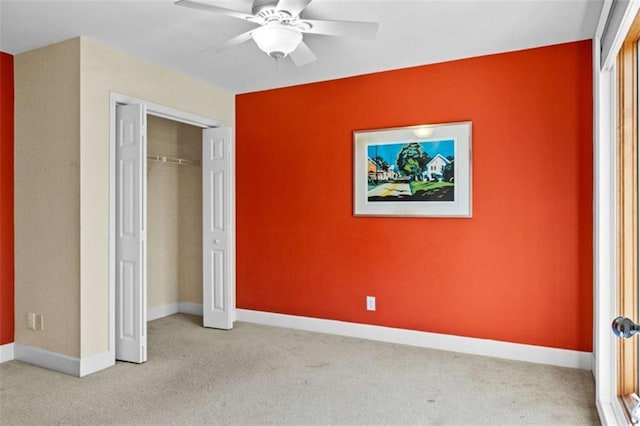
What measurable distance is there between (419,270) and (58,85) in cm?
339

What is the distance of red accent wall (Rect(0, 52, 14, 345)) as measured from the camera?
359 cm

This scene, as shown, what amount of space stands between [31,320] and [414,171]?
3.48 m

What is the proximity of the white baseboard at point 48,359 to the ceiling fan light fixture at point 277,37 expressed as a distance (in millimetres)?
2689

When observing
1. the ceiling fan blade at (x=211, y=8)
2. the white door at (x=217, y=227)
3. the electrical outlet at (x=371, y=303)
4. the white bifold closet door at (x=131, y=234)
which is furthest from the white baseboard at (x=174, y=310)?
the ceiling fan blade at (x=211, y=8)

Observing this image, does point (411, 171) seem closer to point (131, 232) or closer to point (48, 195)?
point (131, 232)

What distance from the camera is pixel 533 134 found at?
3.49 meters

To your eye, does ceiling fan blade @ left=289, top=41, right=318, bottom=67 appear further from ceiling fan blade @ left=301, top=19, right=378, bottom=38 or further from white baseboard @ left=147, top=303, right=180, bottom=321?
white baseboard @ left=147, top=303, right=180, bottom=321

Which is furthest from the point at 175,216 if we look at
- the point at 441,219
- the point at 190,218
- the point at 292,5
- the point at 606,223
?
the point at 606,223

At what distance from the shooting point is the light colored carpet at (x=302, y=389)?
8.49 ft

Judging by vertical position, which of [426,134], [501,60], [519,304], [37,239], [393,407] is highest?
[501,60]

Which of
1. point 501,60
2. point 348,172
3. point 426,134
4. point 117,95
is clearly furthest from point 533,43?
point 117,95

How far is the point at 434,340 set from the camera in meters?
3.86

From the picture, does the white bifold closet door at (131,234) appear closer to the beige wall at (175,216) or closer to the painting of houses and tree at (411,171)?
the beige wall at (175,216)

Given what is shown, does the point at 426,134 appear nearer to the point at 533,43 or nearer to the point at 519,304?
the point at 533,43
